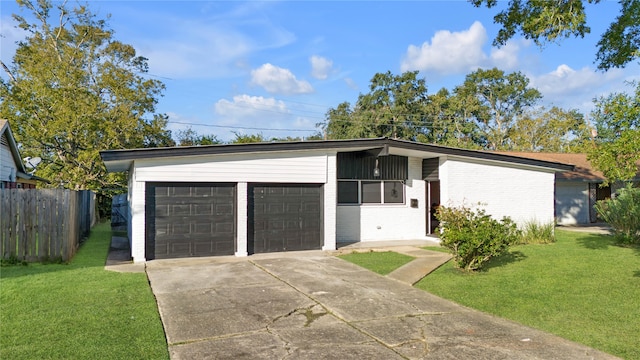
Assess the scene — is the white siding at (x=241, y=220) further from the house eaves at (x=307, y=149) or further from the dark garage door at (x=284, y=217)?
the house eaves at (x=307, y=149)

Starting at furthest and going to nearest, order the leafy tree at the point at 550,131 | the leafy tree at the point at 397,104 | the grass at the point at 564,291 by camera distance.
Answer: the leafy tree at the point at 397,104
the leafy tree at the point at 550,131
the grass at the point at 564,291

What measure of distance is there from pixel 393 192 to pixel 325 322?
30.5ft

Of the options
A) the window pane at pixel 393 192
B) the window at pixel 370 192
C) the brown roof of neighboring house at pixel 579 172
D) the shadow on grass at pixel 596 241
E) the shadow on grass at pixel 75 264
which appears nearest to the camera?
the shadow on grass at pixel 75 264

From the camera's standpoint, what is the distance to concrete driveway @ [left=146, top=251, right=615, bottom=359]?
457cm

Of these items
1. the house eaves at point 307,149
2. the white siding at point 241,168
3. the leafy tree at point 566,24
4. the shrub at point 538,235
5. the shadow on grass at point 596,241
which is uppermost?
the leafy tree at point 566,24

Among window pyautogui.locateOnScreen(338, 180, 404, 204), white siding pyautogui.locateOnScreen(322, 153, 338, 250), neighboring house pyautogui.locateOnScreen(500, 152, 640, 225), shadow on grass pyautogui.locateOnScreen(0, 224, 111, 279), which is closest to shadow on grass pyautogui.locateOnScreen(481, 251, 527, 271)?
white siding pyautogui.locateOnScreen(322, 153, 338, 250)

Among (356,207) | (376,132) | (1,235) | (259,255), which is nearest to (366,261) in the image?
(259,255)

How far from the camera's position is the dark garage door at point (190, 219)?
10273 mm

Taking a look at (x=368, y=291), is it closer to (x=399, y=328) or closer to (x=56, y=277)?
(x=399, y=328)

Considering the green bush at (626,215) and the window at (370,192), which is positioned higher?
the window at (370,192)

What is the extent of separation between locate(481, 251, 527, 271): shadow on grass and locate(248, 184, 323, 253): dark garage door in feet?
14.8

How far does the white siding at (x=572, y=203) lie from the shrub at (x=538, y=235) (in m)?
7.89

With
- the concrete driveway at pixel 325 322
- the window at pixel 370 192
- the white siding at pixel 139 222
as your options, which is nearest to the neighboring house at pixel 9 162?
the white siding at pixel 139 222

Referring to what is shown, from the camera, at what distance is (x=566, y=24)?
9047 millimetres
